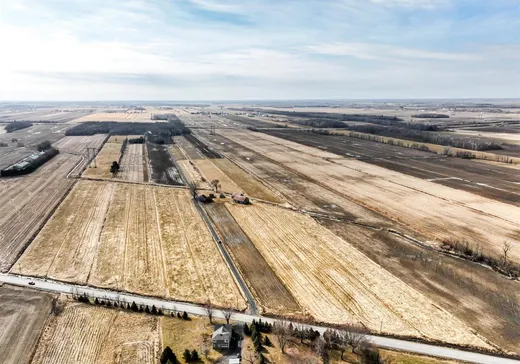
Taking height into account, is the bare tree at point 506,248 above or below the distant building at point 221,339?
above

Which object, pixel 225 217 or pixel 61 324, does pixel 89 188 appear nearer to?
Result: pixel 225 217

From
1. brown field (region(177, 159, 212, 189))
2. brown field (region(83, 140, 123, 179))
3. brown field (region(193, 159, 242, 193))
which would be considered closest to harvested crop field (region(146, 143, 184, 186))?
brown field (region(177, 159, 212, 189))

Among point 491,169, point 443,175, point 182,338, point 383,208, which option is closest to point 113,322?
point 182,338

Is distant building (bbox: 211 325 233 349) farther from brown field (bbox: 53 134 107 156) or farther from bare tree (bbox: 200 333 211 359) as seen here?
brown field (bbox: 53 134 107 156)

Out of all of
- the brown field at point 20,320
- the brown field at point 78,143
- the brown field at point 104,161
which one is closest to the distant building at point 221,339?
the brown field at point 20,320

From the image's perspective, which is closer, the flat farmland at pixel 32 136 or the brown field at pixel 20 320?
the brown field at pixel 20 320

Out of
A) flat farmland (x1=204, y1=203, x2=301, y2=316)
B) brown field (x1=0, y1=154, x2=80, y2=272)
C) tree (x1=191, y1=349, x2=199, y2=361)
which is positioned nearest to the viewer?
tree (x1=191, y1=349, x2=199, y2=361)

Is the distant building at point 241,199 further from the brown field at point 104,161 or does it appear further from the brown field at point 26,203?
the brown field at point 104,161
